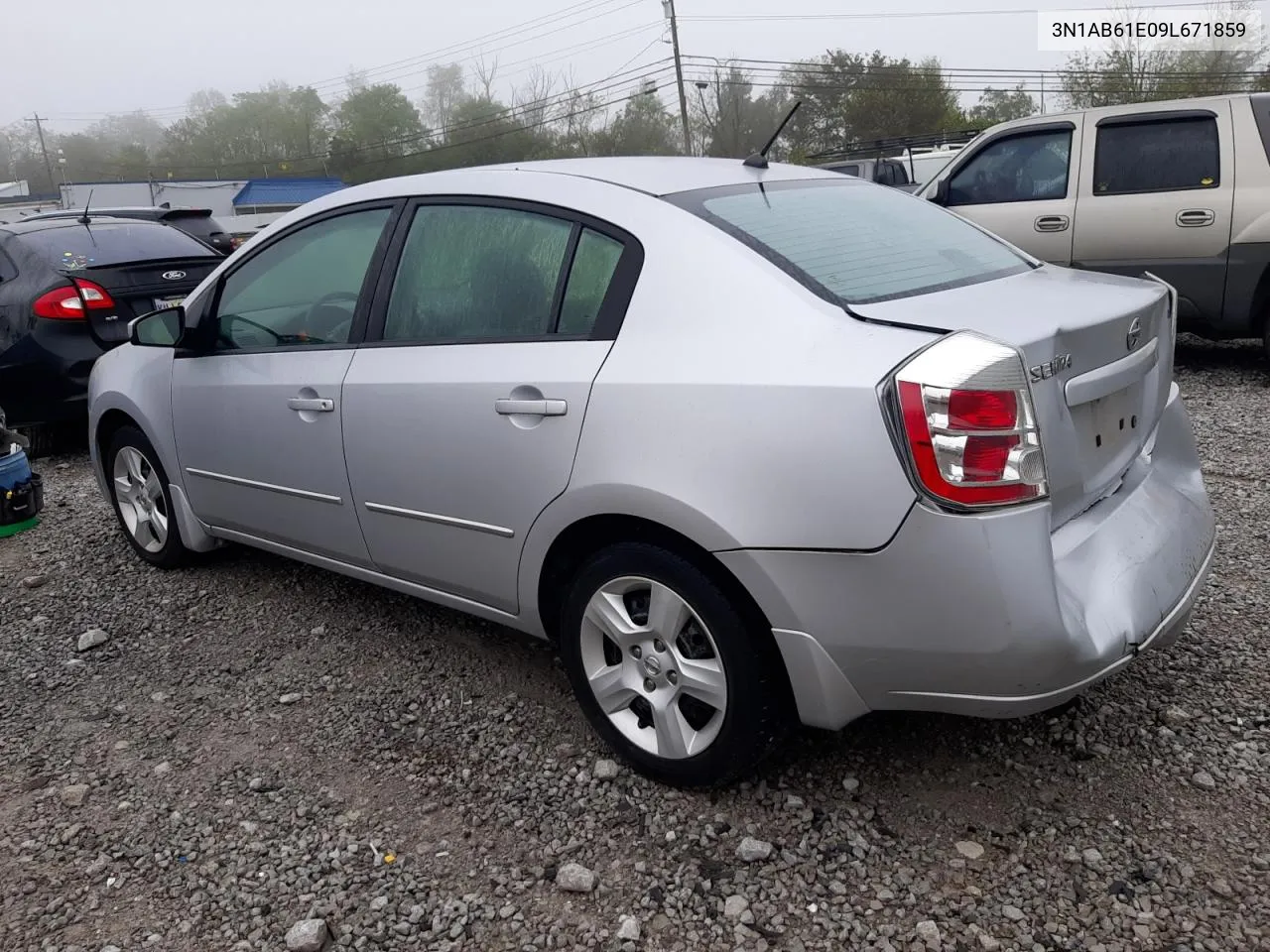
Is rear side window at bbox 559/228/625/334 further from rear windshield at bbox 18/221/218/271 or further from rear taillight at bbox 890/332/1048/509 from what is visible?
rear windshield at bbox 18/221/218/271

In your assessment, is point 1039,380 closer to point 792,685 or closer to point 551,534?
point 792,685

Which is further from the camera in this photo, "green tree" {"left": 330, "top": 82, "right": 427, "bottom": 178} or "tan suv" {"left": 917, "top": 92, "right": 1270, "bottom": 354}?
"green tree" {"left": 330, "top": 82, "right": 427, "bottom": 178}

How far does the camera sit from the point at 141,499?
4.70 m

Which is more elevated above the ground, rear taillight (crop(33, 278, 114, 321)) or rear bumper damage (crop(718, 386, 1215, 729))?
rear taillight (crop(33, 278, 114, 321))

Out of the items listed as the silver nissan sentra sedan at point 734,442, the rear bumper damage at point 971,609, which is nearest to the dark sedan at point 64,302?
the silver nissan sentra sedan at point 734,442

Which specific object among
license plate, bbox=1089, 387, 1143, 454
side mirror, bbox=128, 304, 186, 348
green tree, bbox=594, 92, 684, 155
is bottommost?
license plate, bbox=1089, 387, 1143, 454

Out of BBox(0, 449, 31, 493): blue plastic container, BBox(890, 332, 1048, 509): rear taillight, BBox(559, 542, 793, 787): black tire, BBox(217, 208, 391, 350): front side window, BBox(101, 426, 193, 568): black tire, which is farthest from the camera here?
BBox(0, 449, 31, 493): blue plastic container

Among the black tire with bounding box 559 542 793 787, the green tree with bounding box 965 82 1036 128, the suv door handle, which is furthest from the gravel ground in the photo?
the green tree with bounding box 965 82 1036 128

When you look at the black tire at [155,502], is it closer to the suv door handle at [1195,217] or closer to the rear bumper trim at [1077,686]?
the rear bumper trim at [1077,686]

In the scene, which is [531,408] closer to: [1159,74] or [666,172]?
[666,172]

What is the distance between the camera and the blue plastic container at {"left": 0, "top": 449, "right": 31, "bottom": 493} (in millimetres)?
5410

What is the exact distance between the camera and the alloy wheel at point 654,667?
8.48ft

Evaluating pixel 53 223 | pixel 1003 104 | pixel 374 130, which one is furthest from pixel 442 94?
pixel 53 223

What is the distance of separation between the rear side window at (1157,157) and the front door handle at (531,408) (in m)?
5.80
